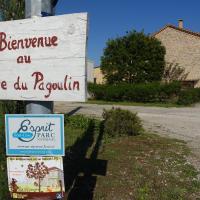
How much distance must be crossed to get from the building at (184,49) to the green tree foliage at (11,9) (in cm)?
3402

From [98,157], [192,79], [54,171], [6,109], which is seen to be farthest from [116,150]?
[192,79]

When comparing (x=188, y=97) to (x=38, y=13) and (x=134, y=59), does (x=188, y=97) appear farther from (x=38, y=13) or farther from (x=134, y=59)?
(x=38, y=13)

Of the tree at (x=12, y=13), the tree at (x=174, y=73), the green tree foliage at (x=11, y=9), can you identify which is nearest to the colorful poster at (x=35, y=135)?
the tree at (x=12, y=13)

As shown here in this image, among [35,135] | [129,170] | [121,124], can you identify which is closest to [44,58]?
[35,135]

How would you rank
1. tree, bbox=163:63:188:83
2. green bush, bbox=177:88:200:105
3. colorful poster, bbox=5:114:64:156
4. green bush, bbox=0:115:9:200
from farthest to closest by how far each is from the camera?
tree, bbox=163:63:188:83 < green bush, bbox=177:88:200:105 < green bush, bbox=0:115:9:200 < colorful poster, bbox=5:114:64:156

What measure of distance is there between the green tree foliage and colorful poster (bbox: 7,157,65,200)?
4012mm

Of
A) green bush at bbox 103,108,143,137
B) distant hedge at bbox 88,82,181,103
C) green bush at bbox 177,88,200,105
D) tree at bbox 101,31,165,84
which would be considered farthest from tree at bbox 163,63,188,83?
green bush at bbox 103,108,143,137

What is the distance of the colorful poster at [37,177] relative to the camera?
11.9ft

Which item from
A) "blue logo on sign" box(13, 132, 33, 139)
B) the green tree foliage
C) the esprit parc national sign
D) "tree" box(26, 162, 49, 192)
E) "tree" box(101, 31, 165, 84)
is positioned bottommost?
"tree" box(26, 162, 49, 192)

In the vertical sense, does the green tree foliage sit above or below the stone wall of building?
below

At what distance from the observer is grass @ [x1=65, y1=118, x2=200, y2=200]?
19.4 ft

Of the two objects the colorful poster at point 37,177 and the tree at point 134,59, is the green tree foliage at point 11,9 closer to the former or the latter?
the colorful poster at point 37,177

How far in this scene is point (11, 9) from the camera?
23.3 feet

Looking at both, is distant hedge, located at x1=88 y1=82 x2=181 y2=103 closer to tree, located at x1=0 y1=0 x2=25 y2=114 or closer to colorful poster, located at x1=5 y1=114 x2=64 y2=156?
tree, located at x1=0 y1=0 x2=25 y2=114
